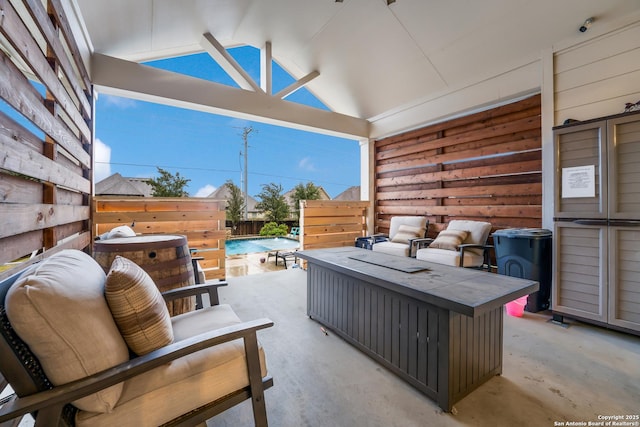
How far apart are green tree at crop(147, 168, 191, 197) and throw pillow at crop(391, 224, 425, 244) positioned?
9.15 m

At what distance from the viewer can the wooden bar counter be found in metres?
1.44

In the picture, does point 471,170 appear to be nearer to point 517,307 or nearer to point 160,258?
point 517,307

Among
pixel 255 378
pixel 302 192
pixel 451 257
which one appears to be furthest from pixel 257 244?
pixel 255 378

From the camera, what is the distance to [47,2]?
1.64 m

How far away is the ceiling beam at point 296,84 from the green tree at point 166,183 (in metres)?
7.93

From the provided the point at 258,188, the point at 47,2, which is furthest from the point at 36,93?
the point at 258,188

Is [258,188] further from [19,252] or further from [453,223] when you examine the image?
[19,252]

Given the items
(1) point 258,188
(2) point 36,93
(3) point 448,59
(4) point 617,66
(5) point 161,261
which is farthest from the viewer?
(1) point 258,188

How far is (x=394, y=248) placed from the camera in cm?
399

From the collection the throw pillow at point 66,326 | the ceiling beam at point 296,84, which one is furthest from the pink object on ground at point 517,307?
the ceiling beam at point 296,84

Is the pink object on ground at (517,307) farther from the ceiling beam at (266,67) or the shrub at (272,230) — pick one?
the shrub at (272,230)

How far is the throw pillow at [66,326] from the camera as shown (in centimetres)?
77

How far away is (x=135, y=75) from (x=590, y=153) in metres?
4.72

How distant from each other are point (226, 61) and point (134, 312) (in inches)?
142
